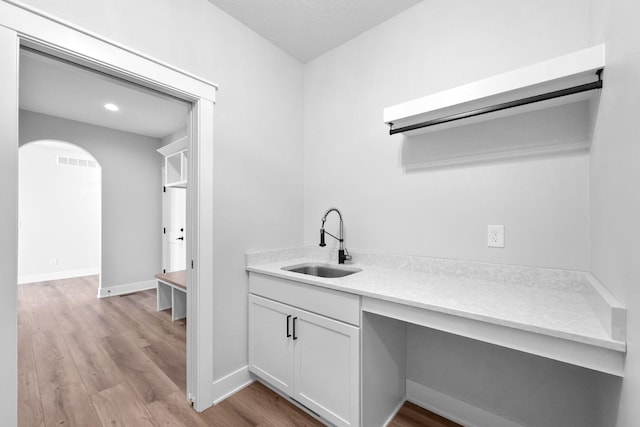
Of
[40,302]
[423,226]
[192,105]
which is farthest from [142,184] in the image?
[423,226]

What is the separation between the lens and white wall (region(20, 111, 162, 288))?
156 inches

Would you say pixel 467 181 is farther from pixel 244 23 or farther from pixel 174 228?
pixel 174 228

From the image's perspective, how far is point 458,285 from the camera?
145cm

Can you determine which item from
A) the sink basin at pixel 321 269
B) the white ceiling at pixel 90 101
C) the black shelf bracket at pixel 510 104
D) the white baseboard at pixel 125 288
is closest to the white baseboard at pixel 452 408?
the sink basin at pixel 321 269

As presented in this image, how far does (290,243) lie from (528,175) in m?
1.70

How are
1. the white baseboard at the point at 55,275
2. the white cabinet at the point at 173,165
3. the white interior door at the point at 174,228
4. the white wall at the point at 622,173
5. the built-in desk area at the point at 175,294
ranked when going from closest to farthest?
1. the white wall at the point at 622,173
2. the built-in desk area at the point at 175,294
3. the white cabinet at the point at 173,165
4. the white interior door at the point at 174,228
5. the white baseboard at the point at 55,275

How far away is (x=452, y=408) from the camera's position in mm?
1607

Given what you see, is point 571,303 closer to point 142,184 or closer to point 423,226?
point 423,226

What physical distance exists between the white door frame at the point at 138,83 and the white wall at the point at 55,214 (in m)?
4.60

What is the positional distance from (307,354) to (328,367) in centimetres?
16

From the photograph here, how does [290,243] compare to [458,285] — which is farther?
[290,243]

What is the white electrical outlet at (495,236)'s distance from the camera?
4.86 ft

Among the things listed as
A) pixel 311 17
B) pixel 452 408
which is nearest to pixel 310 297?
pixel 452 408

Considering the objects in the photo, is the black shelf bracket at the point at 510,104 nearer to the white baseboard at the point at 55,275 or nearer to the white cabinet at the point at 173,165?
the white cabinet at the point at 173,165
